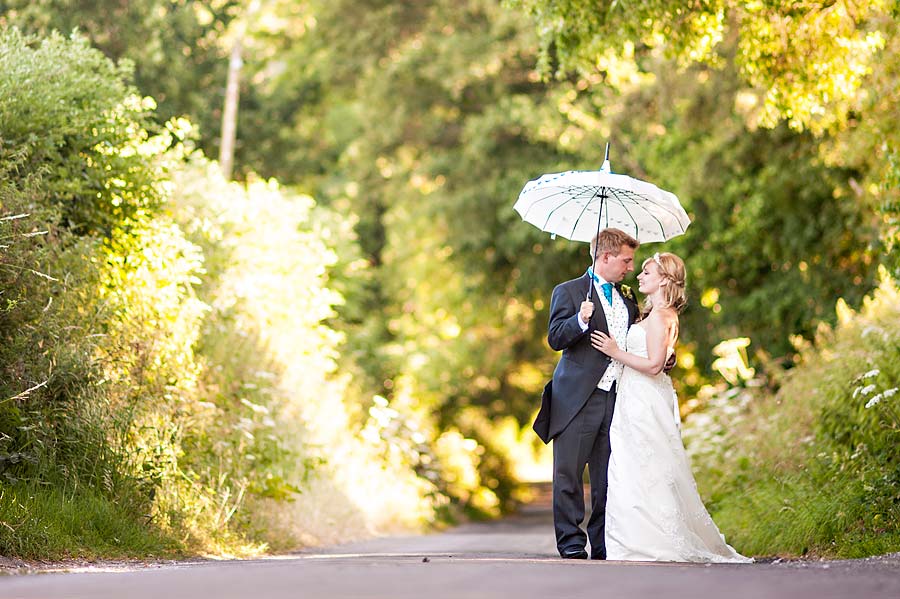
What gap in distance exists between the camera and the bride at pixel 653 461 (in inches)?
364

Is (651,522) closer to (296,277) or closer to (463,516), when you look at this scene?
(296,277)

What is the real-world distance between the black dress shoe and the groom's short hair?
2.09m

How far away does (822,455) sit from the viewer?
11430 mm

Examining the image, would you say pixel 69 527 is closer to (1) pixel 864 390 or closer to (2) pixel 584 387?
(2) pixel 584 387

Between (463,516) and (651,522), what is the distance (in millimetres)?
19187

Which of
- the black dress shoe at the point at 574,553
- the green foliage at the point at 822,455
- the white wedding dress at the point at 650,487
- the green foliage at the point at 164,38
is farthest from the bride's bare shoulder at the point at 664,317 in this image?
the green foliage at the point at 164,38

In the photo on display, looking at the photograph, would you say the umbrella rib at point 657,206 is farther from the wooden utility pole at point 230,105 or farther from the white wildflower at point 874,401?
the wooden utility pole at point 230,105

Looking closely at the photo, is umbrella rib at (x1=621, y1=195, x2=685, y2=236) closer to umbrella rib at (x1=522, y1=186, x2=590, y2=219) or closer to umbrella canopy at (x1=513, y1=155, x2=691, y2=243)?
umbrella canopy at (x1=513, y1=155, x2=691, y2=243)

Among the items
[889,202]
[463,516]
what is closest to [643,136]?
[463,516]

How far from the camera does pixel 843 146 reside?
53.4 ft

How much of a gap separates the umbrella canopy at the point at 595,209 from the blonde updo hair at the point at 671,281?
1.12 ft

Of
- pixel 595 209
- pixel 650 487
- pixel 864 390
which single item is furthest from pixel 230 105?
pixel 650 487

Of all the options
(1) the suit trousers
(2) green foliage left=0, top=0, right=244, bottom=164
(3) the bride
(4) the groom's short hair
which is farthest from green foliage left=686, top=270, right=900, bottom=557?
(2) green foliage left=0, top=0, right=244, bottom=164

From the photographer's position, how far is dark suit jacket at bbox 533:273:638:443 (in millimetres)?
9609
